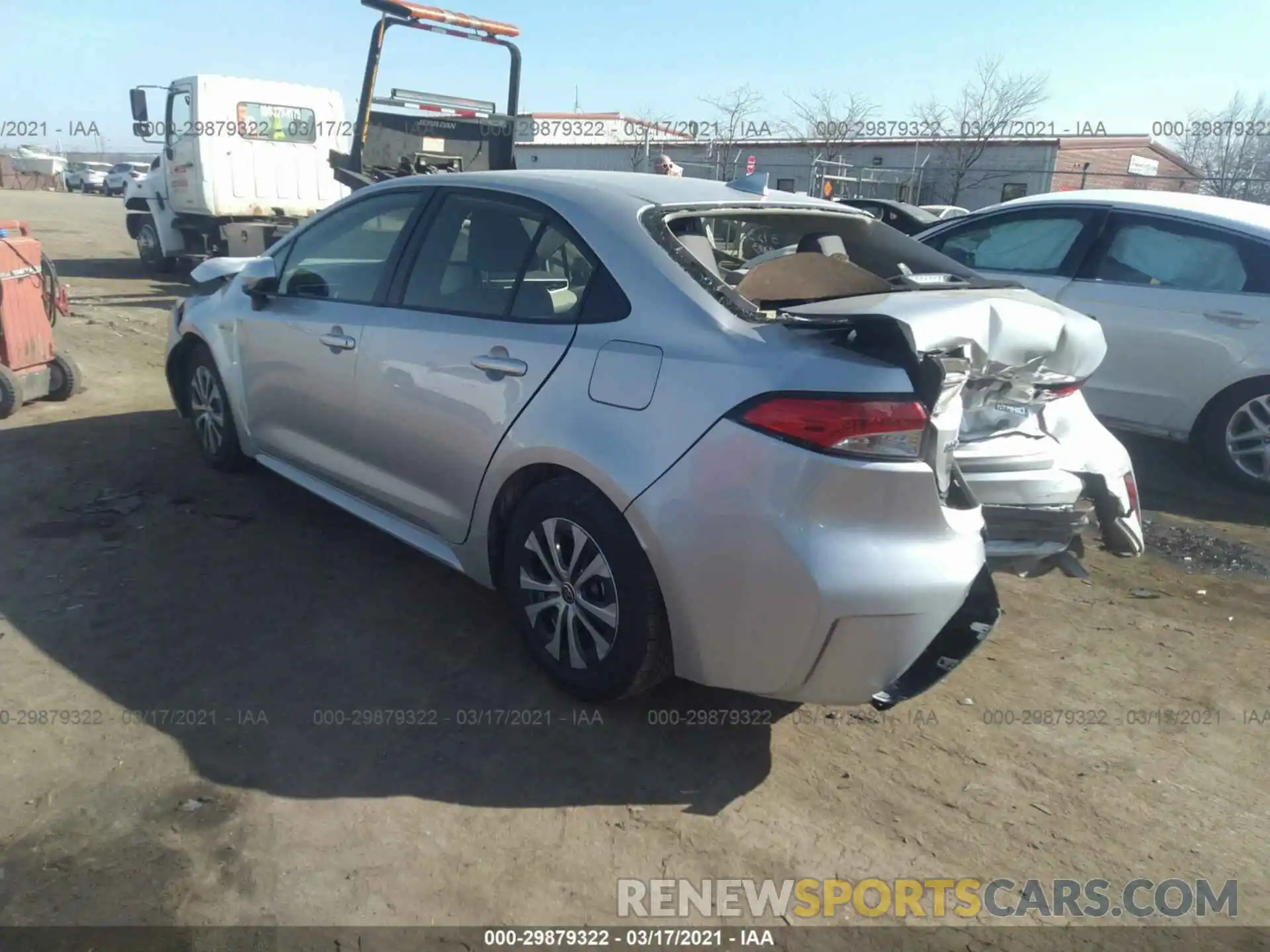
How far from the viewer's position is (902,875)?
8.61 ft

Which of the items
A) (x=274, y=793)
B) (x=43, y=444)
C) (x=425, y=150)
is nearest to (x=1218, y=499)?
(x=274, y=793)

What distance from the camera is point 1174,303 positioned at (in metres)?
5.81

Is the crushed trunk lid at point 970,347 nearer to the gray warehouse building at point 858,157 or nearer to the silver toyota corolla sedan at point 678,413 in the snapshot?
the silver toyota corolla sedan at point 678,413

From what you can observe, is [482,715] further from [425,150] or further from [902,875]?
[425,150]

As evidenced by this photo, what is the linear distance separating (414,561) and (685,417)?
2.10m

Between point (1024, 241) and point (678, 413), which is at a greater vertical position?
point (1024, 241)

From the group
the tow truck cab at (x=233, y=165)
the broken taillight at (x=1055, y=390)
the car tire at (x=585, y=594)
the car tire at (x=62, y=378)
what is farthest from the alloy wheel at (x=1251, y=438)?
the tow truck cab at (x=233, y=165)

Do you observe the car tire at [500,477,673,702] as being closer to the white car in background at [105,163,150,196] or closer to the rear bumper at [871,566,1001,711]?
the rear bumper at [871,566,1001,711]

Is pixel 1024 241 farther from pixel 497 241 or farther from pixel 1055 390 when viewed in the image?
pixel 497 241

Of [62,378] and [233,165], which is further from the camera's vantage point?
[233,165]

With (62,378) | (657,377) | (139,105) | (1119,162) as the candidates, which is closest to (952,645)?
(657,377)

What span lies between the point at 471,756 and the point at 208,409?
316 cm

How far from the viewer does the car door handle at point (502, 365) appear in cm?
324

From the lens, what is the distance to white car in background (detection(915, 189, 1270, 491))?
566 centimetres
